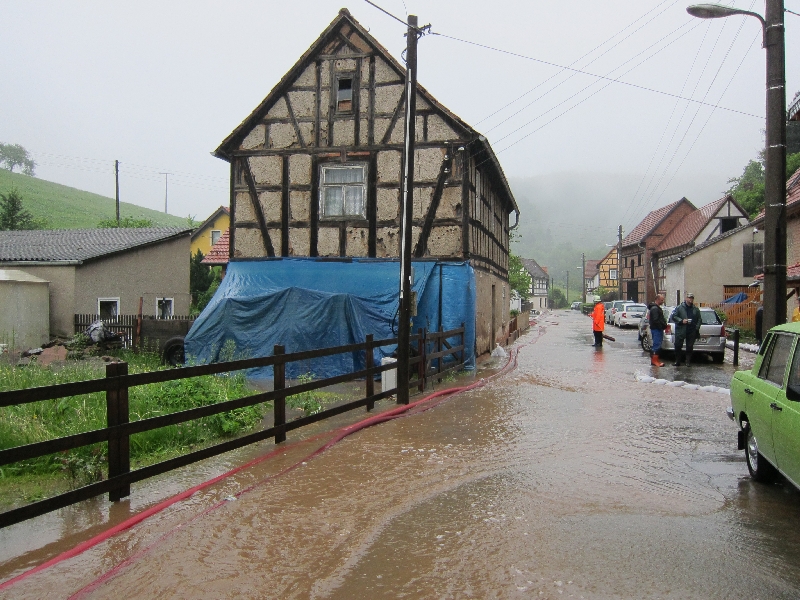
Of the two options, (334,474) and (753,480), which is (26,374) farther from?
(753,480)

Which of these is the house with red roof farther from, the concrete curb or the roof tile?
the concrete curb

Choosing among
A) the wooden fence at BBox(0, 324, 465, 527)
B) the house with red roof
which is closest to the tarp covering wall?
the wooden fence at BBox(0, 324, 465, 527)

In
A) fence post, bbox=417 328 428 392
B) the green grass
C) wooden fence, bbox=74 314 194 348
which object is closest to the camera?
the green grass

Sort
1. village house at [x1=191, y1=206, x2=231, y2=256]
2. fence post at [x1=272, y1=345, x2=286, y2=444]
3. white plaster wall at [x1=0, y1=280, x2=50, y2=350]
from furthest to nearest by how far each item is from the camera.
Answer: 1. village house at [x1=191, y1=206, x2=231, y2=256]
2. white plaster wall at [x1=0, y1=280, x2=50, y2=350]
3. fence post at [x1=272, y1=345, x2=286, y2=444]

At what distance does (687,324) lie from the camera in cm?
1708

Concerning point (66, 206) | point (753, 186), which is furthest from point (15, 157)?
point (753, 186)

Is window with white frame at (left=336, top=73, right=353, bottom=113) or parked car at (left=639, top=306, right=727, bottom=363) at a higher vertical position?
window with white frame at (left=336, top=73, right=353, bottom=113)

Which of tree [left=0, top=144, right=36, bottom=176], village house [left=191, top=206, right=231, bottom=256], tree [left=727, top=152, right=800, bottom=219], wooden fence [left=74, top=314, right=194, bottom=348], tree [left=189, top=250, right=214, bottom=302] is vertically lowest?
wooden fence [left=74, top=314, right=194, bottom=348]

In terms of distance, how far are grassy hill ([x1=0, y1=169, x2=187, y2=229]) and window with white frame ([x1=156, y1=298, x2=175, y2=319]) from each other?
156 ft

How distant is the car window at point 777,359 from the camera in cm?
561

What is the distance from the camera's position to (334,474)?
6395 mm

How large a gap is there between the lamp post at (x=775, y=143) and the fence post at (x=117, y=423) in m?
8.48

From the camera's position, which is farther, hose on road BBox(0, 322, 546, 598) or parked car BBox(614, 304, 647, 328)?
parked car BBox(614, 304, 647, 328)

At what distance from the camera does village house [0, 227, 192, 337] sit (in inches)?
920
